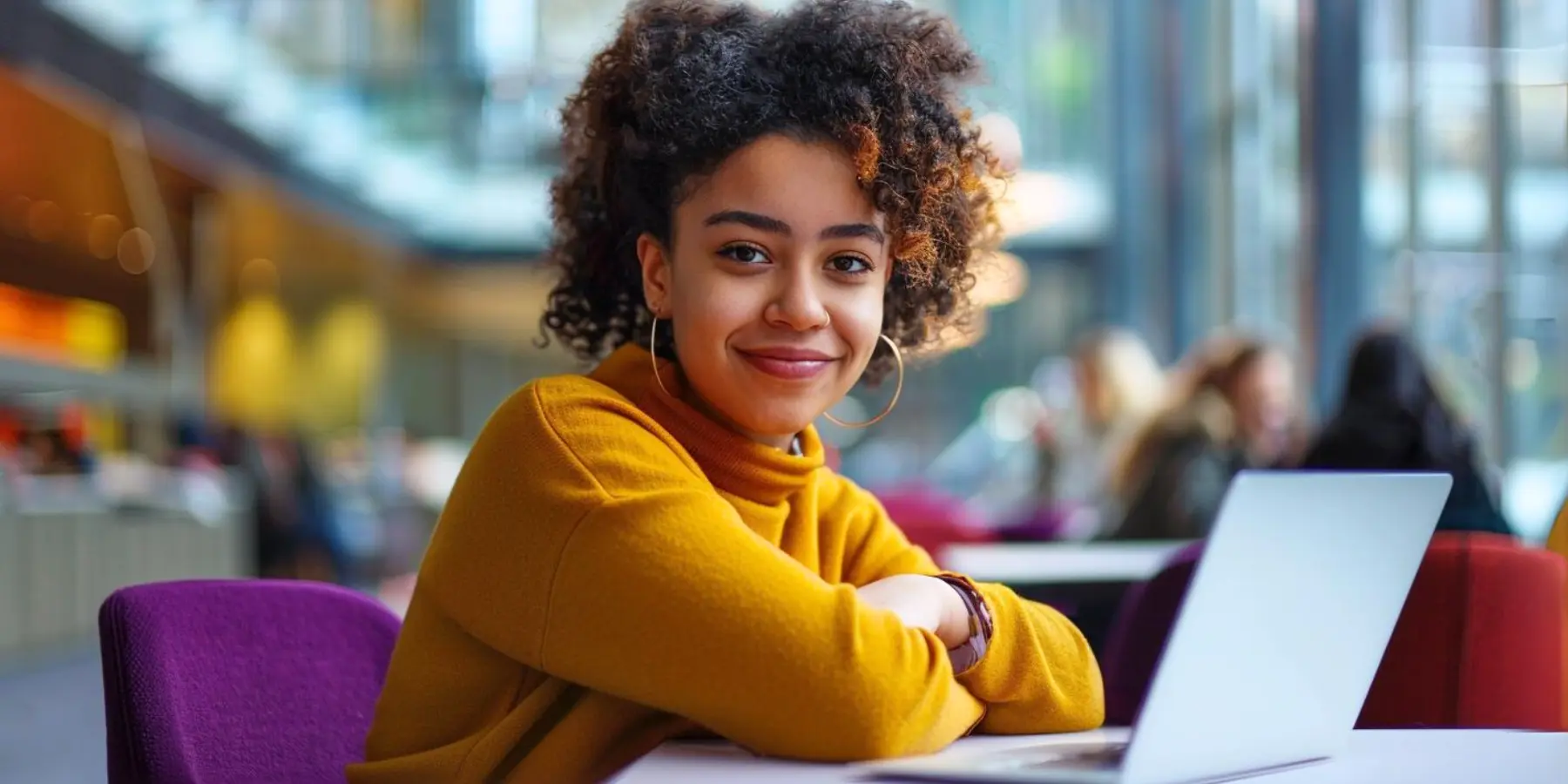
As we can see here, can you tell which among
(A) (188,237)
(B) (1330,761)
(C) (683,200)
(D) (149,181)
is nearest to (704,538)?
(C) (683,200)

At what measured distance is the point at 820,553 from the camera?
61.6 inches

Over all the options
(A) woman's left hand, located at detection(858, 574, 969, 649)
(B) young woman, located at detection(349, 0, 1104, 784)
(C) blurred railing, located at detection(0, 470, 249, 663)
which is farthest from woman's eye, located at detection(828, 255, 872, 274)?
(C) blurred railing, located at detection(0, 470, 249, 663)

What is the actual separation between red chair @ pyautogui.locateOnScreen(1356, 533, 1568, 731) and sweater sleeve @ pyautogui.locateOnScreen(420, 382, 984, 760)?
33.9 inches

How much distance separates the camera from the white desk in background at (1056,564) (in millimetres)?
3580

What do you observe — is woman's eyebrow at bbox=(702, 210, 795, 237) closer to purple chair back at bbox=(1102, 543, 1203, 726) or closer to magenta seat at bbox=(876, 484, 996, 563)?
purple chair back at bbox=(1102, 543, 1203, 726)

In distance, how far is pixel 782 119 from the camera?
4.57 ft

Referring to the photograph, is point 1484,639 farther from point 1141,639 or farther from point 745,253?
point 745,253

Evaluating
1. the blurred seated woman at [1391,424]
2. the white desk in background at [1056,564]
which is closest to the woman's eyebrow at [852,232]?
the white desk in background at [1056,564]

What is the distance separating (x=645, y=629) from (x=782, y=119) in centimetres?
45

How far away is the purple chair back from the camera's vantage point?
2219mm

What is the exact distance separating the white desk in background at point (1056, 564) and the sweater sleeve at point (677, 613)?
213 cm

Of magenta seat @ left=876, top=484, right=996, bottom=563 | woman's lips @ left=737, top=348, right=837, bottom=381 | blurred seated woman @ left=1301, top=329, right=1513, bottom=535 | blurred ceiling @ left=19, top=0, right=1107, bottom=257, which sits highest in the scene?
blurred ceiling @ left=19, top=0, right=1107, bottom=257

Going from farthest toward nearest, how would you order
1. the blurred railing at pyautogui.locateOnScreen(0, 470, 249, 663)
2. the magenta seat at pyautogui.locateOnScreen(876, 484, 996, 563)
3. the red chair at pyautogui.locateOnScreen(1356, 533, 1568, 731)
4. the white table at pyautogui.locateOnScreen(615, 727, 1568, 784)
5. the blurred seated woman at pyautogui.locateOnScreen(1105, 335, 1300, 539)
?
1. the blurred railing at pyautogui.locateOnScreen(0, 470, 249, 663)
2. the magenta seat at pyautogui.locateOnScreen(876, 484, 996, 563)
3. the blurred seated woman at pyautogui.locateOnScreen(1105, 335, 1300, 539)
4. the red chair at pyautogui.locateOnScreen(1356, 533, 1568, 731)
5. the white table at pyautogui.locateOnScreen(615, 727, 1568, 784)

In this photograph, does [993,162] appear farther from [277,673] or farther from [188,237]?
[188,237]
